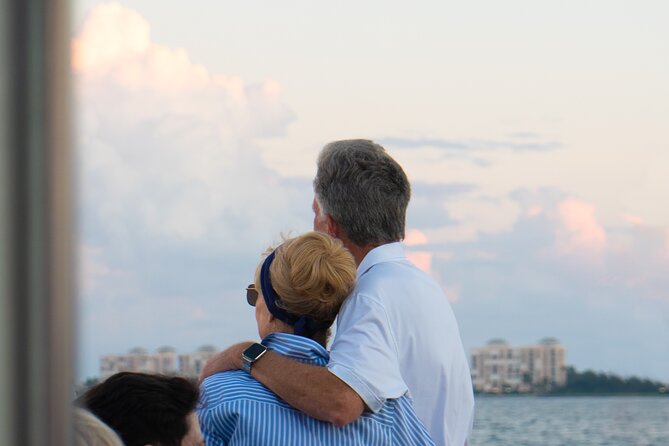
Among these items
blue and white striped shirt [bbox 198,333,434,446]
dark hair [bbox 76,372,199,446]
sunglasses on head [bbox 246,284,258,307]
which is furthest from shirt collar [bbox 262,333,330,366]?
dark hair [bbox 76,372,199,446]

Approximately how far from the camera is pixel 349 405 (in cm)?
232

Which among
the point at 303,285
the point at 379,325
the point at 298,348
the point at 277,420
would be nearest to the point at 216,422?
the point at 277,420

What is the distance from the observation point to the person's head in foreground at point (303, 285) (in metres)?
2.39

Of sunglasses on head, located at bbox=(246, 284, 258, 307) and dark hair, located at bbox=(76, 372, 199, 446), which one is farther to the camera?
sunglasses on head, located at bbox=(246, 284, 258, 307)

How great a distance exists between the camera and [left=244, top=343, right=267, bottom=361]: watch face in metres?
2.40

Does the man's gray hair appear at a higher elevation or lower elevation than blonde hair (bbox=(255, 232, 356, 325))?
higher

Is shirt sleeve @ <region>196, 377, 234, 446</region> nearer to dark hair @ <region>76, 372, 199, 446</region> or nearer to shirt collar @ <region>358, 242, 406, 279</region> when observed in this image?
dark hair @ <region>76, 372, 199, 446</region>

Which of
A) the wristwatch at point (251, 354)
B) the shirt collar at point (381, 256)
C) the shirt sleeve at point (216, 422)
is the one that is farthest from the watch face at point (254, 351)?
the shirt collar at point (381, 256)

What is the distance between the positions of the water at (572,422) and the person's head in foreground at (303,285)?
39976 mm

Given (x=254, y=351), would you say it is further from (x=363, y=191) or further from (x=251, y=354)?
(x=363, y=191)

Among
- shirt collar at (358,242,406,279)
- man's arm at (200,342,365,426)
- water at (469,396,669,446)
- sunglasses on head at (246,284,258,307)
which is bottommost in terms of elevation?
water at (469,396,669,446)

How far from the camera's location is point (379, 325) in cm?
254

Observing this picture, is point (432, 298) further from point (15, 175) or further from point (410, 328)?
point (15, 175)

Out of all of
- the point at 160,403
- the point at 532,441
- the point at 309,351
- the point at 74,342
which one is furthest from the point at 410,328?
the point at 532,441
